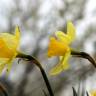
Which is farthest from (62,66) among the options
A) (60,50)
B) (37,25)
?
(37,25)

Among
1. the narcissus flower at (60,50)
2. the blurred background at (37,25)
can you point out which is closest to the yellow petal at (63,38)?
the narcissus flower at (60,50)

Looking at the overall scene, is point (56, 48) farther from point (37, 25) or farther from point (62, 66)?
point (37, 25)

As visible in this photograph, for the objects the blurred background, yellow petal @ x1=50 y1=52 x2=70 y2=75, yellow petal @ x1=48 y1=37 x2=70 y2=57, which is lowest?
the blurred background

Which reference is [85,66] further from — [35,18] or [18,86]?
[35,18]

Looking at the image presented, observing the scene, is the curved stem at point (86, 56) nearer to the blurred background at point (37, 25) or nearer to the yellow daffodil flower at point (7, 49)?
the yellow daffodil flower at point (7, 49)

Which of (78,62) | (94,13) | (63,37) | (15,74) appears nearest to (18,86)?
(15,74)

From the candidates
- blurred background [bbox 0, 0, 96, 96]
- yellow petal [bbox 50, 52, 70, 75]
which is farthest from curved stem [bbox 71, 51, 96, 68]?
blurred background [bbox 0, 0, 96, 96]

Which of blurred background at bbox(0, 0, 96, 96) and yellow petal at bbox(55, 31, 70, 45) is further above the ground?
yellow petal at bbox(55, 31, 70, 45)

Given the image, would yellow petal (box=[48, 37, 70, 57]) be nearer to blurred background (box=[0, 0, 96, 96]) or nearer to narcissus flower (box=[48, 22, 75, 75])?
narcissus flower (box=[48, 22, 75, 75])
